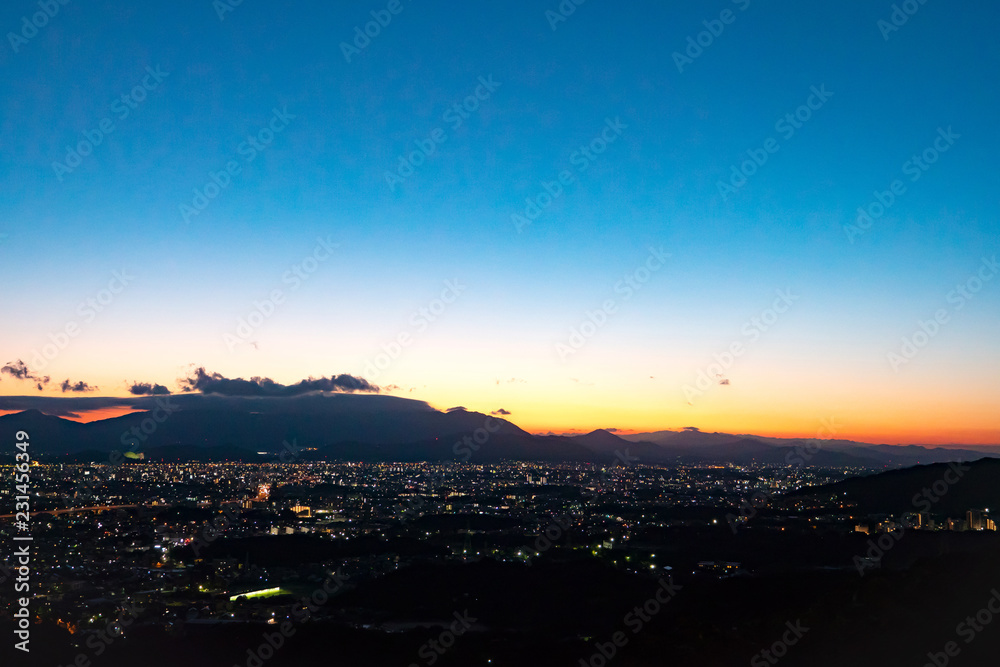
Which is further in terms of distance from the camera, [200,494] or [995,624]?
[200,494]

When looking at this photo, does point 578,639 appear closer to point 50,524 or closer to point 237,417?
point 50,524

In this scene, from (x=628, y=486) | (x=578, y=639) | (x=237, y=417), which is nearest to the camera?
(x=578, y=639)

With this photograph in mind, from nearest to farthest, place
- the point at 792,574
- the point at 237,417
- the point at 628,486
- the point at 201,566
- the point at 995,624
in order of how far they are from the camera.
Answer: the point at 995,624 → the point at 792,574 → the point at 201,566 → the point at 628,486 → the point at 237,417

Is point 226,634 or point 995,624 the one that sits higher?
point 995,624

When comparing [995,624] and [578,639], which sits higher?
[995,624]

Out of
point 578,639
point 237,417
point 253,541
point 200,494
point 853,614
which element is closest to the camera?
point 853,614

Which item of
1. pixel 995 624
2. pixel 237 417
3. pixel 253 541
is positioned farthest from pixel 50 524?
pixel 237 417

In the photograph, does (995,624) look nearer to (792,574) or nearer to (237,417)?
(792,574)

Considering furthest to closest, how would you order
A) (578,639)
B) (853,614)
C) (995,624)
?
(578,639) < (853,614) < (995,624)

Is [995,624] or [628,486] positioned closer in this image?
[995,624]

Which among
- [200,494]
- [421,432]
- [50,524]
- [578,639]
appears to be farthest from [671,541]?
[421,432]
